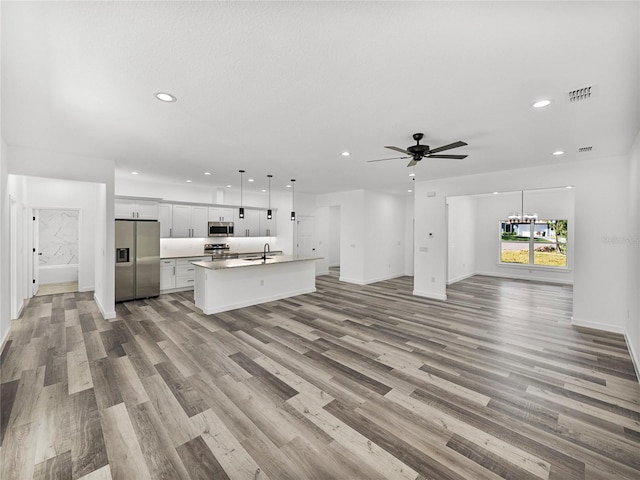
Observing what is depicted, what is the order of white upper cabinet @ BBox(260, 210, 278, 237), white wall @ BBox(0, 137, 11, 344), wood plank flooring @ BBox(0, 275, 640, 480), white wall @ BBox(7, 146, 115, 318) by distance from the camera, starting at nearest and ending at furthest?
wood plank flooring @ BBox(0, 275, 640, 480)
white wall @ BBox(0, 137, 11, 344)
white wall @ BBox(7, 146, 115, 318)
white upper cabinet @ BBox(260, 210, 278, 237)

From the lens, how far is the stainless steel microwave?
7865mm

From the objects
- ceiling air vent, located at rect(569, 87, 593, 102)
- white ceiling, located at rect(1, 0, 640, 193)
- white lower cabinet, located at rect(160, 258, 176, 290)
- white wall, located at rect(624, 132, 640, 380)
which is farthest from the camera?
white lower cabinet, located at rect(160, 258, 176, 290)

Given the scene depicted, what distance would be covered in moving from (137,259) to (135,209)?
4.00 feet

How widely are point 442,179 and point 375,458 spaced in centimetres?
583

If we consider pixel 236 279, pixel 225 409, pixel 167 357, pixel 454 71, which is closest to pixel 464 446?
pixel 225 409

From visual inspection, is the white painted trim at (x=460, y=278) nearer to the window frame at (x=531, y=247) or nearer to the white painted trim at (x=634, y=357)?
the window frame at (x=531, y=247)

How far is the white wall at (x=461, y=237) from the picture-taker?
8.26 m

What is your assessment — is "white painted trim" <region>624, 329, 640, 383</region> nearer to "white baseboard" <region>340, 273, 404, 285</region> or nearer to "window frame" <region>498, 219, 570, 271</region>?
"white baseboard" <region>340, 273, 404, 285</region>

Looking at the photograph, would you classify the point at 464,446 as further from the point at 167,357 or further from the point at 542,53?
the point at 167,357

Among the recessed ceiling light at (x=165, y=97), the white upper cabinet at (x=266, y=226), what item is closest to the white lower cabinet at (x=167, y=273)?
the white upper cabinet at (x=266, y=226)

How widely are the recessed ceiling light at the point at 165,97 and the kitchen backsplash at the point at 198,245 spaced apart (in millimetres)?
5386

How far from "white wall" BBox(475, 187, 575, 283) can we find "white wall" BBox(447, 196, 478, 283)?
0.22m

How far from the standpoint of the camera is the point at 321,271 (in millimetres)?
9820

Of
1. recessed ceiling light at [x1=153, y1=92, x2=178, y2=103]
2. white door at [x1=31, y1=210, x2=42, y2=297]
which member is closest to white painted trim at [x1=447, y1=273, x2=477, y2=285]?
recessed ceiling light at [x1=153, y1=92, x2=178, y2=103]
